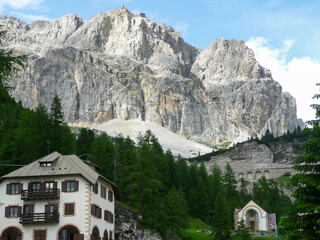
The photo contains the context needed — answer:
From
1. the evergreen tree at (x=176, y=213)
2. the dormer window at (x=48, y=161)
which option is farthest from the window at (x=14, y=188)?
the evergreen tree at (x=176, y=213)

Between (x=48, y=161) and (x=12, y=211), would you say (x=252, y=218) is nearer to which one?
(x=48, y=161)

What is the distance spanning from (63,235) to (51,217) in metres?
2.43

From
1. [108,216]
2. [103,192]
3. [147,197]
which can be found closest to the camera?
[103,192]

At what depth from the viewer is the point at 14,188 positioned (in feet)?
→ 173

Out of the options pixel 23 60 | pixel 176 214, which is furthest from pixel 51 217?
pixel 23 60

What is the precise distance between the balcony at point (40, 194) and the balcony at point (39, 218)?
1882 mm

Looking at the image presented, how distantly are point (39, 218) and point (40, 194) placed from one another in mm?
2745

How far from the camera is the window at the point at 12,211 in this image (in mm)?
51406

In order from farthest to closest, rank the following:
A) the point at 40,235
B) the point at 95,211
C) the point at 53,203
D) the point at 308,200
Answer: the point at 95,211 < the point at 53,203 < the point at 40,235 < the point at 308,200

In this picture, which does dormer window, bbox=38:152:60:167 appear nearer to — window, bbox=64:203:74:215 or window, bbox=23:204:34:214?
window, bbox=23:204:34:214

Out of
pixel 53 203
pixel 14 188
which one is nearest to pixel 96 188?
pixel 53 203

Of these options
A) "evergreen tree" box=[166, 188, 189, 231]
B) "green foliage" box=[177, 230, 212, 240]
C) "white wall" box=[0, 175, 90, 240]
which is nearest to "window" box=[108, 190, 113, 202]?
"white wall" box=[0, 175, 90, 240]

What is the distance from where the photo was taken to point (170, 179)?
95.8 metres

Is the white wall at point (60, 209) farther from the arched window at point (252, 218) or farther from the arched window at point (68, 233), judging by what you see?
the arched window at point (252, 218)
